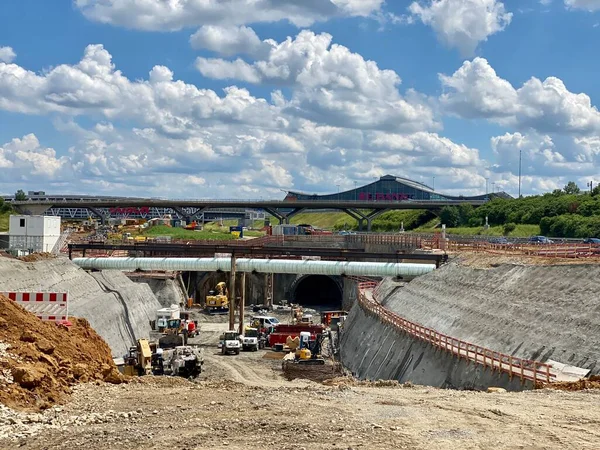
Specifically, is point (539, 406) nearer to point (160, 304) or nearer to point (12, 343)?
point (12, 343)

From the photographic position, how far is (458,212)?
450 ft

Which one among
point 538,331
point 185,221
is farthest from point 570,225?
point 185,221

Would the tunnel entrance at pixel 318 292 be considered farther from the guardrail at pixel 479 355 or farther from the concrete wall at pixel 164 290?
the guardrail at pixel 479 355

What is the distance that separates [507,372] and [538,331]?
6.44m

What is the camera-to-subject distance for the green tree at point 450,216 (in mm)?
136000

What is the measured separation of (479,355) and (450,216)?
357 feet

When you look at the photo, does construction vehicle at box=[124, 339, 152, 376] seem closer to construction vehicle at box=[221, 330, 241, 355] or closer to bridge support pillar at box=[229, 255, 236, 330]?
construction vehicle at box=[221, 330, 241, 355]

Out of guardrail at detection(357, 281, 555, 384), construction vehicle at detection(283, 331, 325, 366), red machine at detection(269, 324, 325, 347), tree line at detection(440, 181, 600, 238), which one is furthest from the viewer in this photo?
tree line at detection(440, 181, 600, 238)

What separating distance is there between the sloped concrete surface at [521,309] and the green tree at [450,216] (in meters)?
84.0

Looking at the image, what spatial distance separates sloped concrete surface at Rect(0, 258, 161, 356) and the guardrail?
17.3 m

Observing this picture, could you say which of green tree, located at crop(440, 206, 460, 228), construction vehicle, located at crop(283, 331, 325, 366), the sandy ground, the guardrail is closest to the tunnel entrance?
construction vehicle, located at crop(283, 331, 325, 366)

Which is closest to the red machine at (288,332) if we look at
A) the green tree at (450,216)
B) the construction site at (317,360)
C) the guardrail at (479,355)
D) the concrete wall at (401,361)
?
the construction site at (317,360)

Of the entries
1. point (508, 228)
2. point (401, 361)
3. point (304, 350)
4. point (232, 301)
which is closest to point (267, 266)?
point (232, 301)

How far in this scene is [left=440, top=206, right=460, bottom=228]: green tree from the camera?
5354 inches
